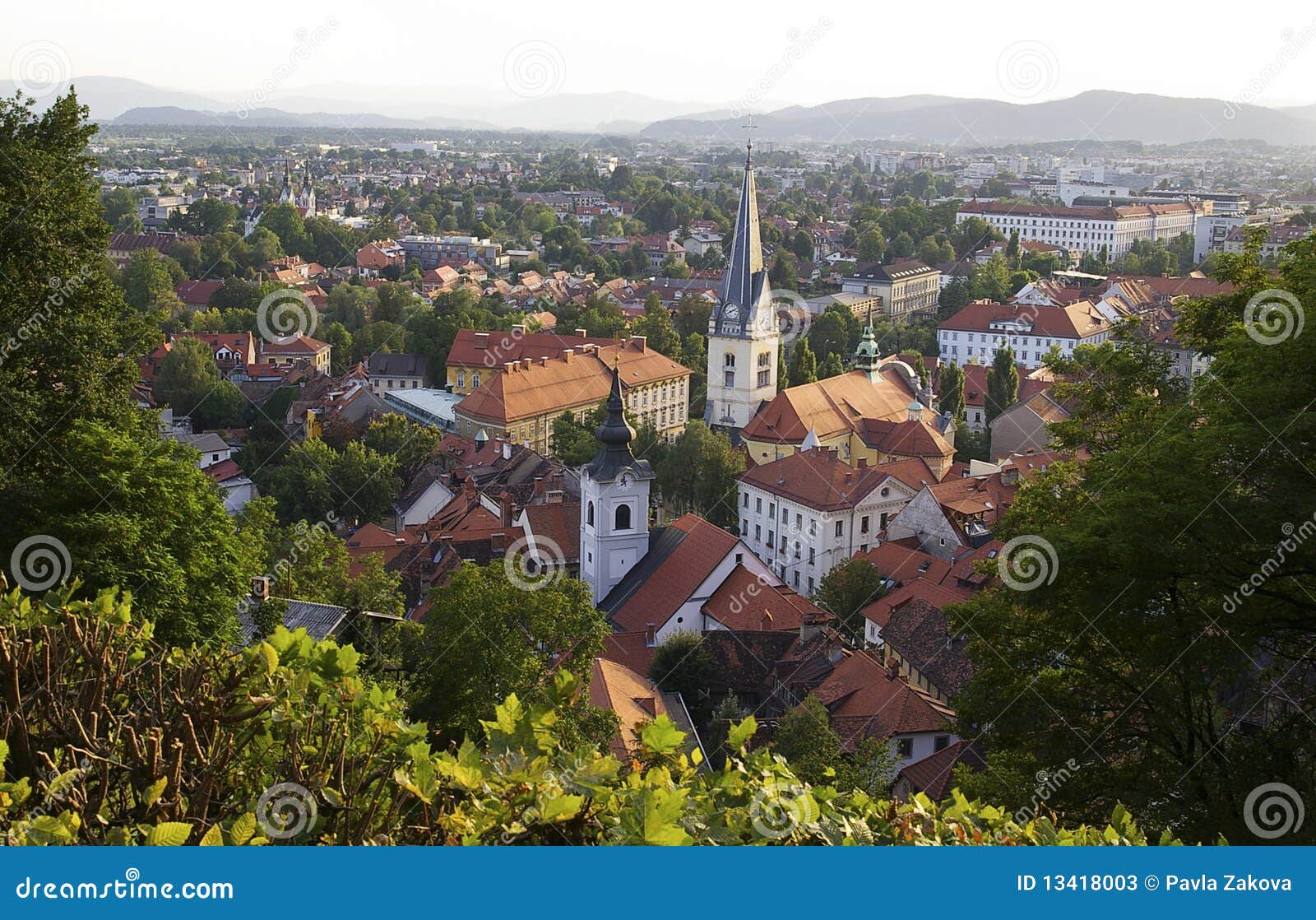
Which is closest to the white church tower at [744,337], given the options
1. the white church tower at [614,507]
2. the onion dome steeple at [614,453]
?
the white church tower at [614,507]

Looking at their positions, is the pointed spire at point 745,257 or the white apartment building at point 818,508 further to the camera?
the pointed spire at point 745,257

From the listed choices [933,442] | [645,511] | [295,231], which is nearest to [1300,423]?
[645,511]

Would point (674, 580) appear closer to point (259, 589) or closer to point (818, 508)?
point (818, 508)

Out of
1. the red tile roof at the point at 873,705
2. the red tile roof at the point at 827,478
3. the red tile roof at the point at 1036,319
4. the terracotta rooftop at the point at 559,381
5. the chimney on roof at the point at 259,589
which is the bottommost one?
the red tile roof at the point at 1036,319

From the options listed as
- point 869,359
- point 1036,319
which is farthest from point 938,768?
point 1036,319

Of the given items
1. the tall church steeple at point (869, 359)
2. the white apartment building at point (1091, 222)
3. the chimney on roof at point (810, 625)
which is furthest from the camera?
the white apartment building at point (1091, 222)

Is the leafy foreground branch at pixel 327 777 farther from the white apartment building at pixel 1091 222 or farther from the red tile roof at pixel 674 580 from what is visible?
the white apartment building at pixel 1091 222
